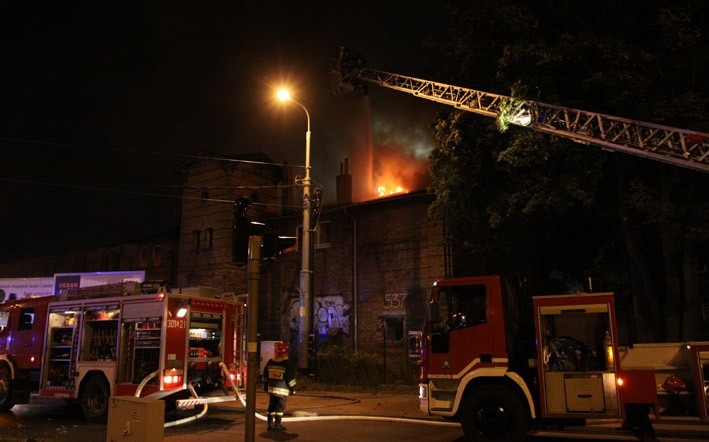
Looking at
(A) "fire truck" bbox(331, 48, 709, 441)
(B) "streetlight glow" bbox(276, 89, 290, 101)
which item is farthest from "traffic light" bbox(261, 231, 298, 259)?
(B) "streetlight glow" bbox(276, 89, 290, 101)

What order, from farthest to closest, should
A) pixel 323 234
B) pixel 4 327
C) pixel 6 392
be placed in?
pixel 323 234, pixel 4 327, pixel 6 392

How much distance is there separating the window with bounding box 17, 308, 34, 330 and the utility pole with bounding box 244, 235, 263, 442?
35.2 feet

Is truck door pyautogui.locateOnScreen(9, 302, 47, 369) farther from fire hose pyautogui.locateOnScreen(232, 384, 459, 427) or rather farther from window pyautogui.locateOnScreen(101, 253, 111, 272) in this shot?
window pyautogui.locateOnScreen(101, 253, 111, 272)

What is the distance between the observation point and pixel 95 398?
12.0 meters

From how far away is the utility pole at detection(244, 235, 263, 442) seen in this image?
5.58 metres

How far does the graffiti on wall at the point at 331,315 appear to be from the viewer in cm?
2481

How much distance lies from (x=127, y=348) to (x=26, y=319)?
4.27m

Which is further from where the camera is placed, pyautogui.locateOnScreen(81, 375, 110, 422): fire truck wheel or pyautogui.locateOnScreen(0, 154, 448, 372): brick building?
pyautogui.locateOnScreen(0, 154, 448, 372): brick building

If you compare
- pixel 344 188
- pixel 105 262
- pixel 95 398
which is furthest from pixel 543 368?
pixel 105 262

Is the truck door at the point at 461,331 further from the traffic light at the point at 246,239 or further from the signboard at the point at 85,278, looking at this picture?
the signboard at the point at 85,278

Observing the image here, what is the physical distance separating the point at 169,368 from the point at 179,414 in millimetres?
2629

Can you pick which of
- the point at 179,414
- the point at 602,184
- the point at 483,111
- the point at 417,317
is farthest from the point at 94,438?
the point at 417,317

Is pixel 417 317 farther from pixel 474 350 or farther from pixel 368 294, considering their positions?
pixel 474 350

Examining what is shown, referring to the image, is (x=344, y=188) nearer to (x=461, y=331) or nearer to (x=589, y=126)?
(x=589, y=126)
